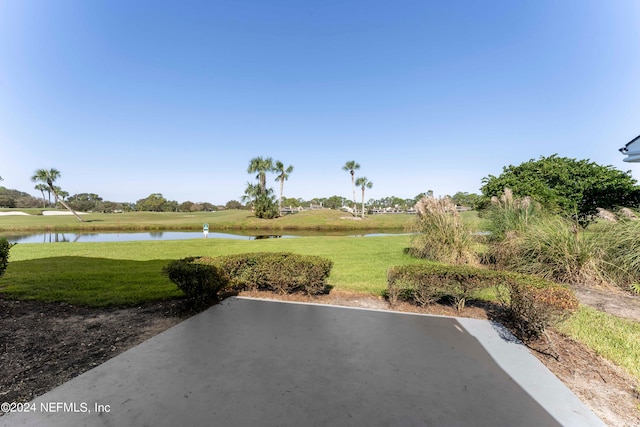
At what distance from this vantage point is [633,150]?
28.5ft

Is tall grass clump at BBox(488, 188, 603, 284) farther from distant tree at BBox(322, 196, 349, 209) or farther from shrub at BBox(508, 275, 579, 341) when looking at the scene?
distant tree at BBox(322, 196, 349, 209)

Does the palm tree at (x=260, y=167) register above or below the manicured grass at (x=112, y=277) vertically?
above

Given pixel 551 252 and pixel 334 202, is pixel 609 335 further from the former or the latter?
pixel 334 202

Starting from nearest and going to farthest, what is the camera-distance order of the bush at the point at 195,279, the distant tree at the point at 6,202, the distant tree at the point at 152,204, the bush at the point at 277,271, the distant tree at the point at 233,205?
1. the bush at the point at 195,279
2. the bush at the point at 277,271
3. the distant tree at the point at 6,202
4. the distant tree at the point at 152,204
5. the distant tree at the point at 233,205

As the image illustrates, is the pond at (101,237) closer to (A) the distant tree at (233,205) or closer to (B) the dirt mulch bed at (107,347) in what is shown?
(B) the dirt mulch bed at (107,347)

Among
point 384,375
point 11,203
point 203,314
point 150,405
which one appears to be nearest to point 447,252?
point 384,375

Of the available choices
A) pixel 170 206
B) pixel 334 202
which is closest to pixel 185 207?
pixel 170 206

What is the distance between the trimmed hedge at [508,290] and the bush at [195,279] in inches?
125

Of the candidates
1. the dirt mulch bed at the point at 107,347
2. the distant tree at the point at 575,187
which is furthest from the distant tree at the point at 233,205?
the dirt mulch bed at the point at 107,347

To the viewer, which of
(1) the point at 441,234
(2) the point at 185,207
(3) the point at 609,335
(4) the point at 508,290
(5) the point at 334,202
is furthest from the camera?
(5) the point at 334,202

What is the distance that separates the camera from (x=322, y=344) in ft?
10.6

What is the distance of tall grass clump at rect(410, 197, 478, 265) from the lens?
8367 millimetres

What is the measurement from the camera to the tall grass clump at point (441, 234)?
837cm

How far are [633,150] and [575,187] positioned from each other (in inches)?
187
